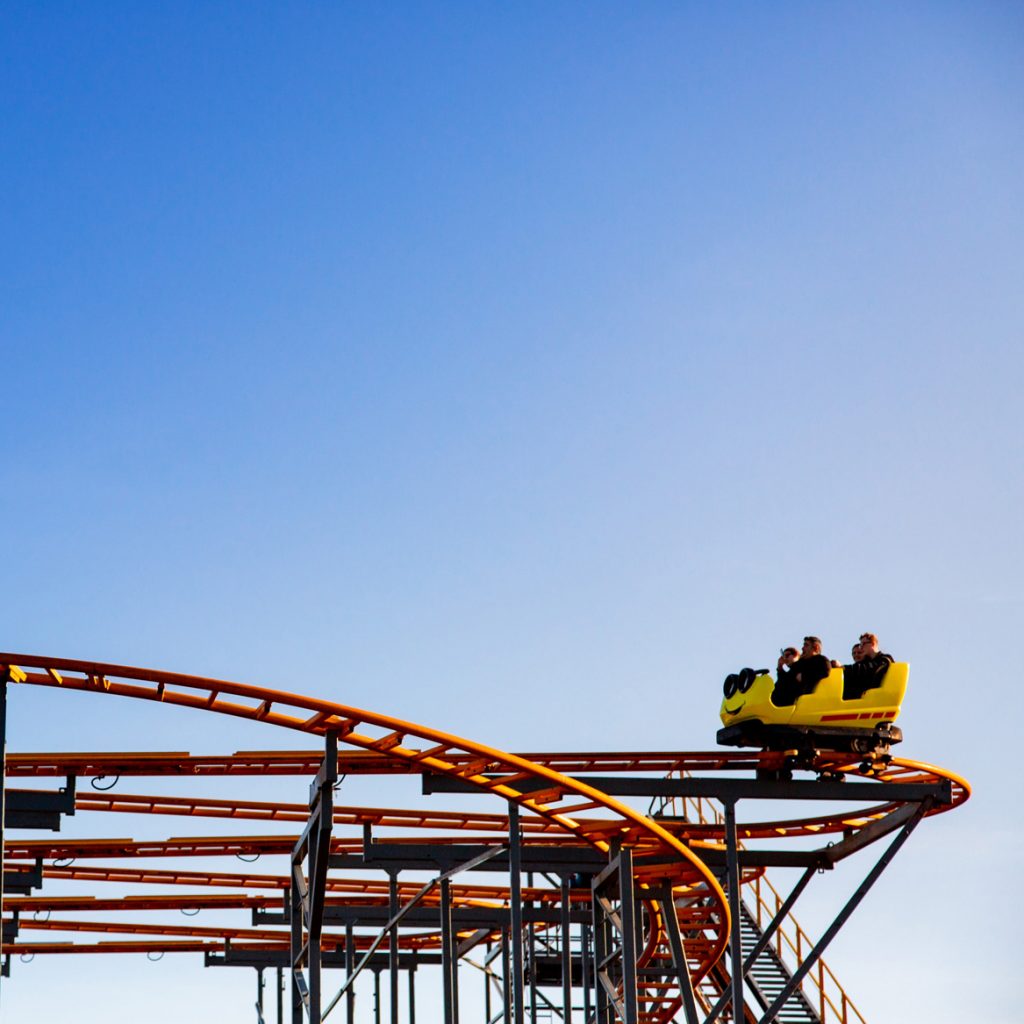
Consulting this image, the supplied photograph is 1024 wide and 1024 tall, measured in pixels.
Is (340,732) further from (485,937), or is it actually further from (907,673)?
(485,937)

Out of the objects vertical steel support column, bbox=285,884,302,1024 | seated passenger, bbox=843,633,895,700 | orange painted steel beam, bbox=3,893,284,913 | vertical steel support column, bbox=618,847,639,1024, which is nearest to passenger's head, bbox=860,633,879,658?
seated passenger, bbox=843,633,895,700

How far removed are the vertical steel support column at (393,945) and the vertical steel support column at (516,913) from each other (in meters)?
3.60

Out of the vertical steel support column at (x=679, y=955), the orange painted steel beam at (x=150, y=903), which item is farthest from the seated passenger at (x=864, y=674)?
the orange painted steel beam at (x=150, y=903)

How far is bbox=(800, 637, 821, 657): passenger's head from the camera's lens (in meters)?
17.2

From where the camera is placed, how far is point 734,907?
675 inches

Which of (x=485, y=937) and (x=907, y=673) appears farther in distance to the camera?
(x=485, y=937)

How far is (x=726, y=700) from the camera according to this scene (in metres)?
17.5

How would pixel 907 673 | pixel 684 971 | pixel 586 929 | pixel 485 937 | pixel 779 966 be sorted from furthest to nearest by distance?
pixel 779 966 → pixel 485 937 → pixel 586 929 → pixel 684 971 → pixel 907 673

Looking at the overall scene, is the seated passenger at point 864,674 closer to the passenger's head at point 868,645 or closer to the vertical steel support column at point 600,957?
the passenger's head at point 868,645

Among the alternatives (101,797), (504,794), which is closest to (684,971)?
(504,794)

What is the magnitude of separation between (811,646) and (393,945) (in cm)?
739

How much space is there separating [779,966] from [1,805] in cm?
1688

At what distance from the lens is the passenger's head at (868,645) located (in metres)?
17.7

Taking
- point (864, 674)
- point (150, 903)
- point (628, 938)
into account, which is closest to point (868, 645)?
point (864, 674)
